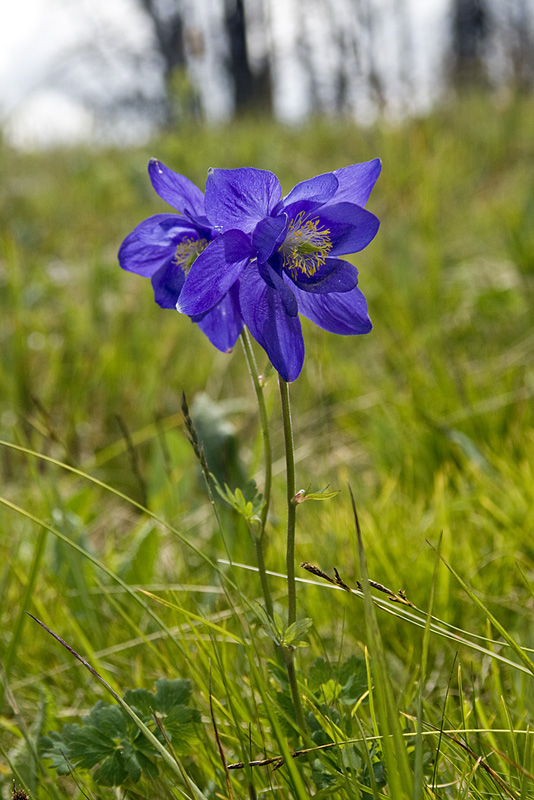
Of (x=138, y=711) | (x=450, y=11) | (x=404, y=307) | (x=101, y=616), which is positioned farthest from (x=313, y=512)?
(x=450, y=11)

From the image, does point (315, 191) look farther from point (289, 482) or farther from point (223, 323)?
point (289, 482)

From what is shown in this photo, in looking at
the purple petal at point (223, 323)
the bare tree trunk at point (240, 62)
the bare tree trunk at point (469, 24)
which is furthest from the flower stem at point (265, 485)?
the bare tree trunk at point (469, 24)

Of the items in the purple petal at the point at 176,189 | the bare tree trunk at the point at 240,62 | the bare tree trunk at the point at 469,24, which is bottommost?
the purple petal at the point at 176,189

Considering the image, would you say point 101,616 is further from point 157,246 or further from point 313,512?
point 157,246

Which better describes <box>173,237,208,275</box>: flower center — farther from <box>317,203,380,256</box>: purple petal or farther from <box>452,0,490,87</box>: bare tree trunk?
<box>452,0,490,87</box>: bare tree trunk

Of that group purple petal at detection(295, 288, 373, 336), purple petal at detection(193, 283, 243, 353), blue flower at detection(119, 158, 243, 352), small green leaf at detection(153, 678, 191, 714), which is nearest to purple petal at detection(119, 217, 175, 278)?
blue flower at detection(119, 158, 243, 352)

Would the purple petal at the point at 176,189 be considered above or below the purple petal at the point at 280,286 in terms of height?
above

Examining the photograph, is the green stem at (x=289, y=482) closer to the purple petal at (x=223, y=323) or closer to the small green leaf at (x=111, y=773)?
the purple petal at (x=223, y=323)
